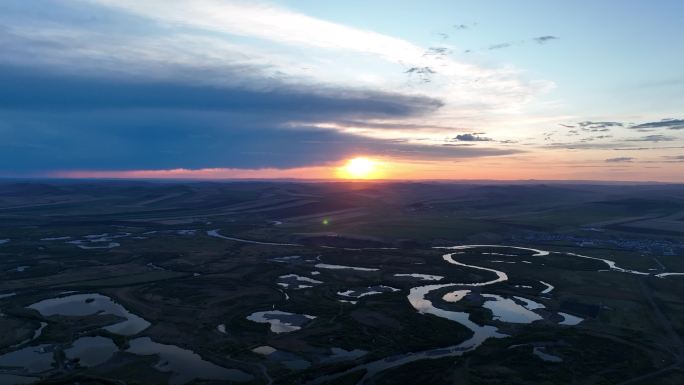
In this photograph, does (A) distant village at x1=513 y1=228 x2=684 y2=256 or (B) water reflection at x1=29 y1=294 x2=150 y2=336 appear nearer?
(B) water reflection at x1=29 y1=294 x2=150 y2=336

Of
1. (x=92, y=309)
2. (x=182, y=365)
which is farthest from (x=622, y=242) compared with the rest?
(x=92, y=309)

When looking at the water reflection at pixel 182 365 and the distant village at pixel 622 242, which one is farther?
the distant village at pixel 622 242

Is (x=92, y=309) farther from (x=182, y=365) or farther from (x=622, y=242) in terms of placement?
(x=622, y=242)

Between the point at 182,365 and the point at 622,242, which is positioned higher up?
the point at 622,242

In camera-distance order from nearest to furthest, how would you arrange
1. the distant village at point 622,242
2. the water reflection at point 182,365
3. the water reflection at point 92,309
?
the water reflection at point 182,365 < the water reflection at point 92,309 < the distant village at point 622,242

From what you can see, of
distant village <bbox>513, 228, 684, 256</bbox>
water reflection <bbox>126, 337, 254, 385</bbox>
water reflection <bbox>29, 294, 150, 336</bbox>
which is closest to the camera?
water reflection <bbox>126, 337, 254, 385</bbox>

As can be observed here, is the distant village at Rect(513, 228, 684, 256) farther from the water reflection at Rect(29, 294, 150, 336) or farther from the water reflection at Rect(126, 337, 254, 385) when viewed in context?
the water reflection at Rect(29, 294, 150, 336)

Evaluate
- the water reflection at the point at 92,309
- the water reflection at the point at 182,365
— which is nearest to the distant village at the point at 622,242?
the water reflection at the point at 182,365

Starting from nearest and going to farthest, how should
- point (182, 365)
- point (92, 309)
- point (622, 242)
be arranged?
1. point (182, 365)
2. point (92, 309)
3. point (622, 242)

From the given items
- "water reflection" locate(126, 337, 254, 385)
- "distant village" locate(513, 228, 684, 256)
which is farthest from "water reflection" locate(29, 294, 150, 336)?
"distant village" locate(513, 228, 684, 256)

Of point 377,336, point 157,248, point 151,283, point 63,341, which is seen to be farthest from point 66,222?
point 377,336

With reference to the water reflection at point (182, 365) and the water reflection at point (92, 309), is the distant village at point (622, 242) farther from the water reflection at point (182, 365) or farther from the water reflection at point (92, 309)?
the water reflection at point (92, 309)
